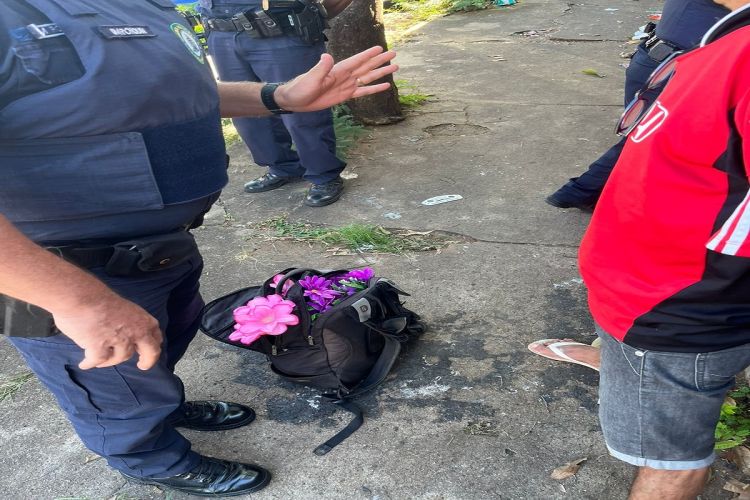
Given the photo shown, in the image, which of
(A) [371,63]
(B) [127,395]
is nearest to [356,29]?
(A) [371,63]

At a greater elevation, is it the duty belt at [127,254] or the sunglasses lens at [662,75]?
the sunglasses lens at [662,75]

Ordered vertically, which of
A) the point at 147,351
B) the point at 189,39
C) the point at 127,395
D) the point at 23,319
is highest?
the point at 189,39

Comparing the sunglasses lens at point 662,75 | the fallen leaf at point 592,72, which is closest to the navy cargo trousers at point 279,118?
the sunglasses lens at point 662,75

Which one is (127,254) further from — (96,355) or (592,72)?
(592,72)

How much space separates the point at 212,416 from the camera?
2.28m

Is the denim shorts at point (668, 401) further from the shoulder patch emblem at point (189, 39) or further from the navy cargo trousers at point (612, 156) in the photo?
the navy cargo trousers at point (612, 156)

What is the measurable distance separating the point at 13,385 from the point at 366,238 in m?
1.82

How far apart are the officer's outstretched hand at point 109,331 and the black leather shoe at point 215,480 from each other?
0.69m

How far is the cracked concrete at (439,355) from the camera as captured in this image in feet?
6.65

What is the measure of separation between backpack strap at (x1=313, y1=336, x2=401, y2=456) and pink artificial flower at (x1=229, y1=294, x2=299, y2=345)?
35 cm

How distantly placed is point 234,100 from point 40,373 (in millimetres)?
1094

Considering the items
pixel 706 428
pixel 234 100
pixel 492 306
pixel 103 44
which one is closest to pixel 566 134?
pixel 492 306

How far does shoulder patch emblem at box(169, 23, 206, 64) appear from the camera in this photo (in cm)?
167

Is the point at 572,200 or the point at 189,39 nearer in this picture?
the point at 189,39
